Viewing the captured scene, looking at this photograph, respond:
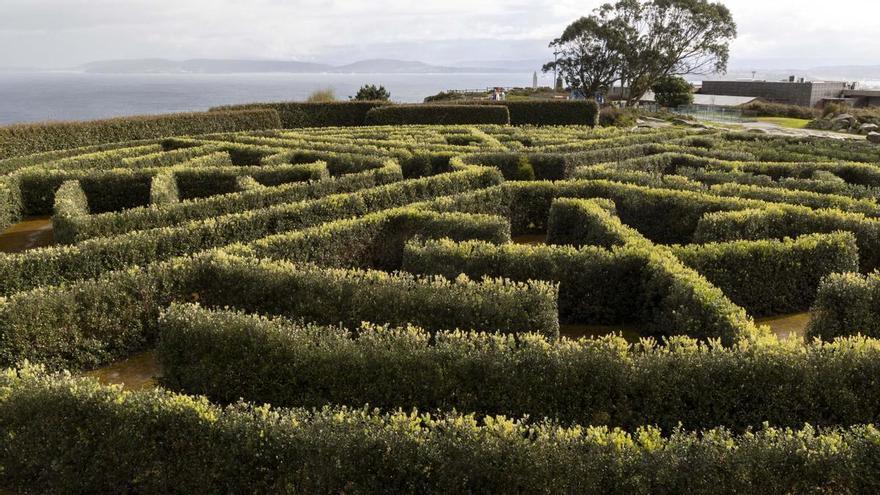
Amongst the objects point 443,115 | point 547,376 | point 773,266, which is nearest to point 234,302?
point 547,376

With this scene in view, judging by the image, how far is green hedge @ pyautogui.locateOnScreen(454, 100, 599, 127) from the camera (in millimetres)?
38531

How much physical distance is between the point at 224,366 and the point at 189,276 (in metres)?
2.93

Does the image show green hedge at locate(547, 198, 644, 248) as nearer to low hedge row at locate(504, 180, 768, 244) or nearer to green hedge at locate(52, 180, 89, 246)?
low hedge row at locate(504, 180, 768, 244)

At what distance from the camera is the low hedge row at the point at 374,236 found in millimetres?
11984

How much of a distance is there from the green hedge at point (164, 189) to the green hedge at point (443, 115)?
1863cm

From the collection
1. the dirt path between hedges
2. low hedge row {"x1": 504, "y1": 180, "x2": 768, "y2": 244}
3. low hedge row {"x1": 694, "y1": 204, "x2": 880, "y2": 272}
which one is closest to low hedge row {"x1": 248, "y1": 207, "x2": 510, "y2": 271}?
low hedge row {"x1": 504, "y1": 180, "x2": 768, "y2": 244}

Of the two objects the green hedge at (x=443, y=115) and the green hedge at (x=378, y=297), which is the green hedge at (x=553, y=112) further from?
the green hedge at (x=378, y=297)

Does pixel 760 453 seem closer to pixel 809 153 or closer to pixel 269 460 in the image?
pixel 269 460

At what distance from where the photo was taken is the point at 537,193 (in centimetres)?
1634

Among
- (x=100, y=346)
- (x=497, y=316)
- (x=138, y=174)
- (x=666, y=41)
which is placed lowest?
(x=100, y=346)

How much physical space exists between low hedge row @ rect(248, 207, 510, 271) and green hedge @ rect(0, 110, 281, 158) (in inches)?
785

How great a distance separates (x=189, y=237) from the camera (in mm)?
12383

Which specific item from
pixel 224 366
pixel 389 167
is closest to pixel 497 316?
pixel 224 366

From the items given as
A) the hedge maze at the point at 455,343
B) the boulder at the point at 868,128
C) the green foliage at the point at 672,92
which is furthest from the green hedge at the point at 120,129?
the green foliage at the point at 672,92
